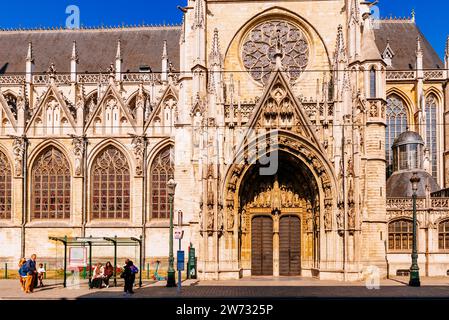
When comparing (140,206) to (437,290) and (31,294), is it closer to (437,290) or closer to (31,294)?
(31,294)

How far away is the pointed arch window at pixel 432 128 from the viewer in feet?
156

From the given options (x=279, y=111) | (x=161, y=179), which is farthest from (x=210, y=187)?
(x=161, y=179)

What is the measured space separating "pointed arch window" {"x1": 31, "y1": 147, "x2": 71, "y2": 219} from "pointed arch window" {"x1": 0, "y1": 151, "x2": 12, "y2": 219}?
59.4 inches

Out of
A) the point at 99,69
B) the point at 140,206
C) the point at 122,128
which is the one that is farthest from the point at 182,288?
the point at 99,69

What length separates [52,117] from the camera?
137ft

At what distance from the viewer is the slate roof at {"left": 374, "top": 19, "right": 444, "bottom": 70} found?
5003 centimetres

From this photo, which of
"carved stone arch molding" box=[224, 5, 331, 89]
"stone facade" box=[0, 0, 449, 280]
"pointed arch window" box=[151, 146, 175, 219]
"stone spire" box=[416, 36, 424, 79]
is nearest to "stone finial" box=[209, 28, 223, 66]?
"stone facade" box=[0, 0, 449, 280]

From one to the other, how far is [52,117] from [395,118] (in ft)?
79.1

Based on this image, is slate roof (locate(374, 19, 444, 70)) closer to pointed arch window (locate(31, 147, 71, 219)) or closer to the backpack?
pointed arch window (locate(31, 147, 71, 219))

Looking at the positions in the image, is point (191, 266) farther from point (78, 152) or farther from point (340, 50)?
point (340, 50)

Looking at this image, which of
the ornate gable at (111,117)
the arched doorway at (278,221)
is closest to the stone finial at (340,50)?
the arched doorway at (278,221)

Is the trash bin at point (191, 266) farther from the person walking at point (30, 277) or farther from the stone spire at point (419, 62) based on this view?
the stone spire at point (419, 62)

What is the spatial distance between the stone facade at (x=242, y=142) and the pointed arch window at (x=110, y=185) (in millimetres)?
89

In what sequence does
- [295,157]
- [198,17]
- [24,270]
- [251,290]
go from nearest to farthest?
[24,270], [251,290], [295,157], [198,17]
